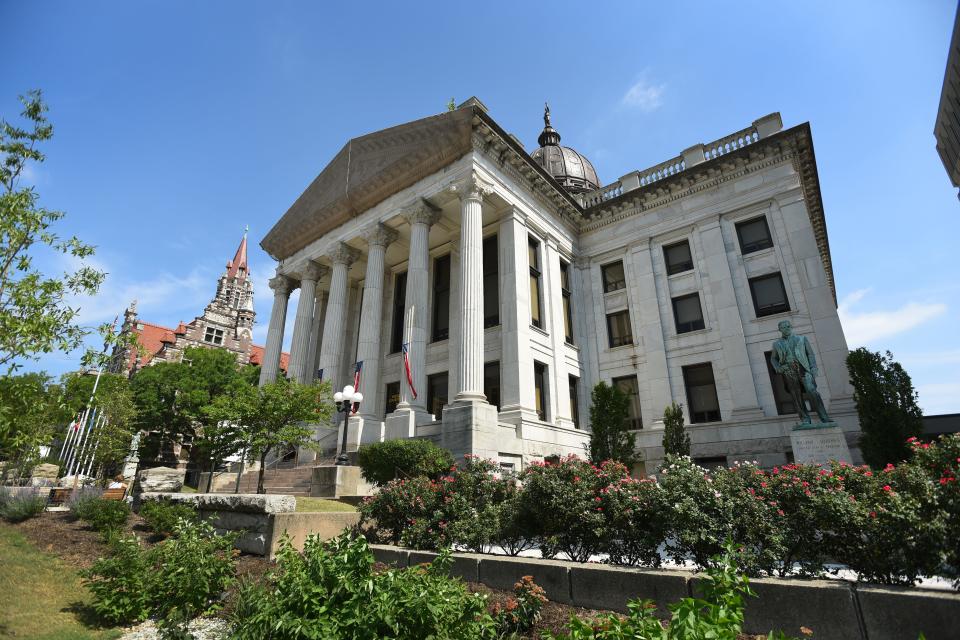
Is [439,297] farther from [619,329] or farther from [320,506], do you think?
[320,506]

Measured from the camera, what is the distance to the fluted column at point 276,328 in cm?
2770

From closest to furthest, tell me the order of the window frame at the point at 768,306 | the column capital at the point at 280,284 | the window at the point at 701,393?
the window frame at the point at 768,306 < the window at the point at 701,393 < the column capital at the point at 280,284

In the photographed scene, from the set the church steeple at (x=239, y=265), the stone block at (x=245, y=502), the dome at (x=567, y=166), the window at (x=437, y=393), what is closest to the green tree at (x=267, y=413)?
the stone block at (x=245, y=502)

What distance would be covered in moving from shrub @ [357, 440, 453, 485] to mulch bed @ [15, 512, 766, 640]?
5.50 m

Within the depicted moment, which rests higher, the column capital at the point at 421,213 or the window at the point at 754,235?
the column capital at the point at 421,213

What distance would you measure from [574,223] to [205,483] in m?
24.4

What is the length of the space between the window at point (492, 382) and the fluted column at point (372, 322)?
574 centimetres

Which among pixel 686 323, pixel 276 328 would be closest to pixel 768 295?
pixel 686 323

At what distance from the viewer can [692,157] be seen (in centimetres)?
2523

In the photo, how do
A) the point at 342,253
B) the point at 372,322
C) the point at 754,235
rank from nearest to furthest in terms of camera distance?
the point at 754,235
the point at 372,322
the point at 342,253

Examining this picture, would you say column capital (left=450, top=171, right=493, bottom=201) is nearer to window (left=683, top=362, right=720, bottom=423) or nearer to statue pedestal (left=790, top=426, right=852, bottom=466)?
window (left=683, top=362, right=720, bottom=423)

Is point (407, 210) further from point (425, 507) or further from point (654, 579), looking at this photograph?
point (654, 579)

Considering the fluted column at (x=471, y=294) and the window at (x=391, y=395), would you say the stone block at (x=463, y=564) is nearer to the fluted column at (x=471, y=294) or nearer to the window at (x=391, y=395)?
the fluted column at (x=471, y=294)

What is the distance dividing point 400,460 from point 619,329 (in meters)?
16.1
